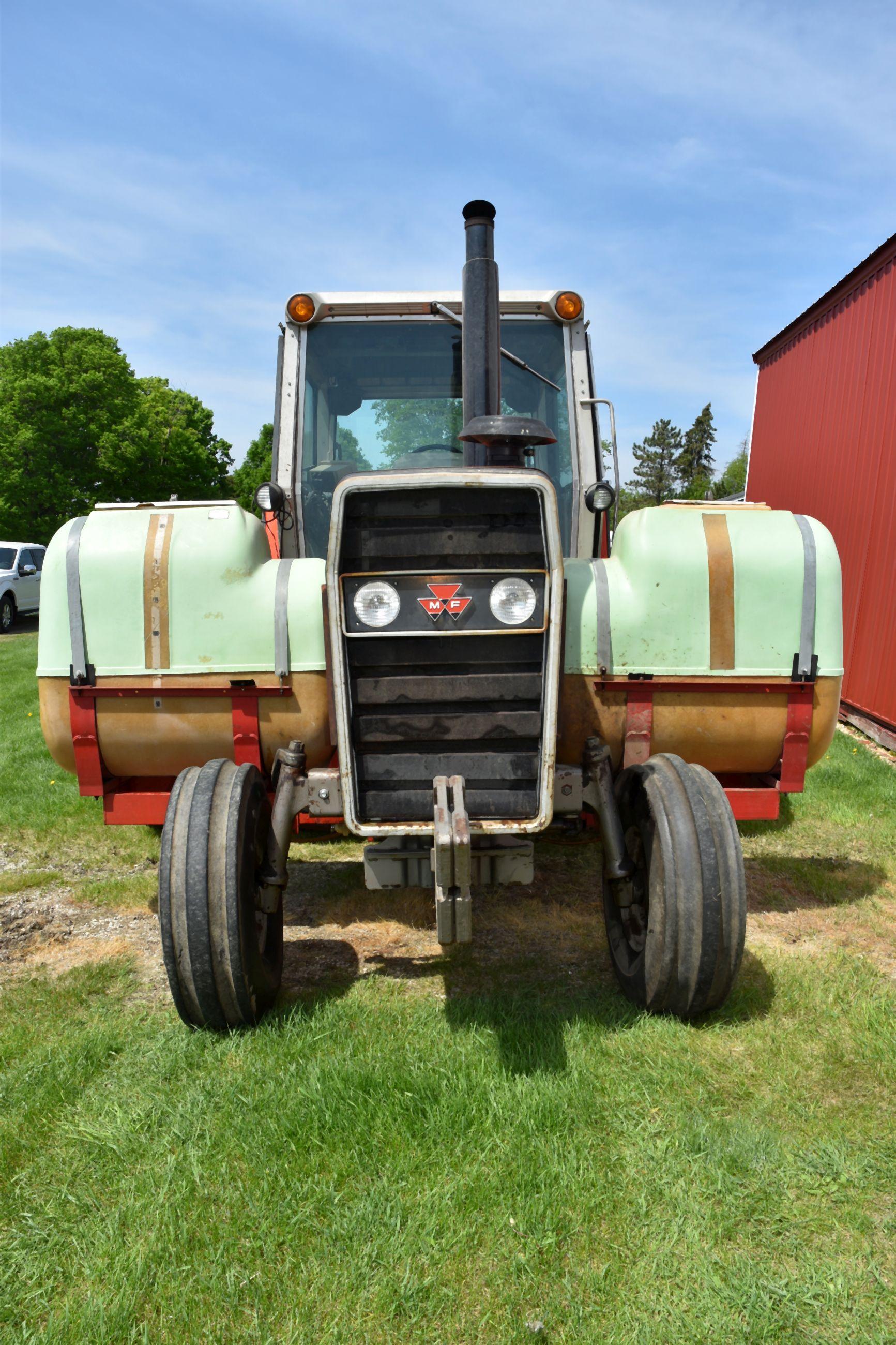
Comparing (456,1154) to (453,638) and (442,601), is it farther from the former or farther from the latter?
(442,601)

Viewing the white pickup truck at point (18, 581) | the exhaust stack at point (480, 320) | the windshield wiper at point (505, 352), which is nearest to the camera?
the exhaust stack at point (480, 320)

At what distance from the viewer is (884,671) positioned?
307 inches

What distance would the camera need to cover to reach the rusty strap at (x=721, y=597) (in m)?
3.39

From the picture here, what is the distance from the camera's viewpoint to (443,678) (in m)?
3.01

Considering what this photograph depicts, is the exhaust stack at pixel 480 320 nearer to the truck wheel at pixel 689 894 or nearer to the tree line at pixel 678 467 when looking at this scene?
the truck wheel at pixel 689 894

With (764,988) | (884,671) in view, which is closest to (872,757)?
(884,671)

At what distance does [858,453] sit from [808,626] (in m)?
6.08

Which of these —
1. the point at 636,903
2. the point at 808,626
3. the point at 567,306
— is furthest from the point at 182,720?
the point at 567,306

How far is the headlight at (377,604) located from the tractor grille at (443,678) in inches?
2.0

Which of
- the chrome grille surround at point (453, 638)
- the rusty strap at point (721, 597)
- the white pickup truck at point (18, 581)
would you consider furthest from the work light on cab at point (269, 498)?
the white pickup truck at point (18, 581)

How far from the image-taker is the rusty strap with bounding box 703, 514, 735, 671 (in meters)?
3.39

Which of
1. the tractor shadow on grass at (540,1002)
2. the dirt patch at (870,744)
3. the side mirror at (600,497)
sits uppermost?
the side mirror at (600,497)

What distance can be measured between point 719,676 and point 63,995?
110 inches

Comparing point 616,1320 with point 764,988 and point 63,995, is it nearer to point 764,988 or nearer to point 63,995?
point 764,988
